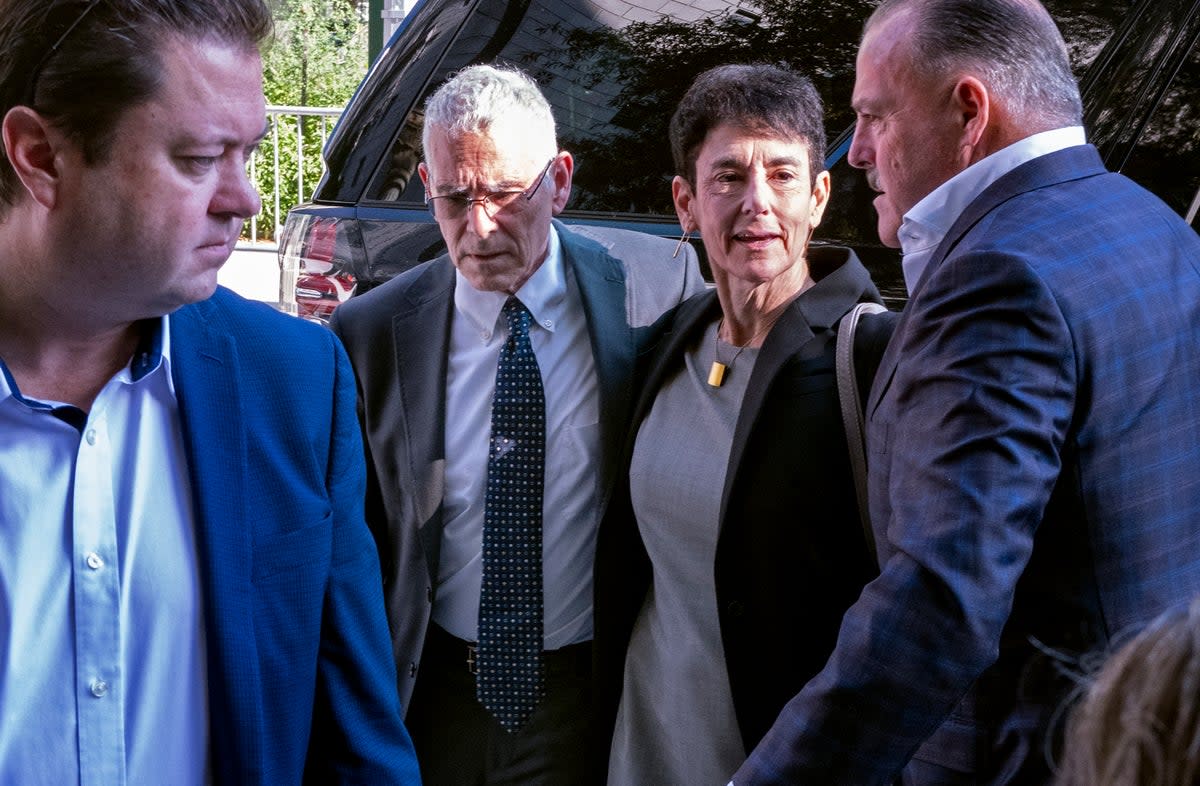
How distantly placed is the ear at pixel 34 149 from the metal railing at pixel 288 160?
10956 mm

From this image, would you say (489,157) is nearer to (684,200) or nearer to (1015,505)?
(684,200)

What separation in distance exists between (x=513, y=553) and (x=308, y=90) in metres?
15.2

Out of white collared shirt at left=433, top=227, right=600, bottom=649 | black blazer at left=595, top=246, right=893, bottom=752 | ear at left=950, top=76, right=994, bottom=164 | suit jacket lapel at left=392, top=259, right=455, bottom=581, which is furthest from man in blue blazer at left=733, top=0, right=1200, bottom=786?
suit jacket lapel at left=392, top=259, right=455, bottom=581

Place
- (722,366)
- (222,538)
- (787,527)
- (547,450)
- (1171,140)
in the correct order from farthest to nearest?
1. (1171,140)
2. (547,450)
3. (722,366)
4. (787,527)
5. (222,538)

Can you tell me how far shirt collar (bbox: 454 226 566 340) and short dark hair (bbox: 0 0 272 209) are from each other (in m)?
1.31

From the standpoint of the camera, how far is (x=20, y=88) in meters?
1.51

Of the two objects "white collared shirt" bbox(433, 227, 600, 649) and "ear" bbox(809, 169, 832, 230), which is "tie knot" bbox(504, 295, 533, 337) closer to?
"white collared shirt" bbox(433, 227, 600, 649)

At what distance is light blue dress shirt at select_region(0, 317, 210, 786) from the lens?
1.51m

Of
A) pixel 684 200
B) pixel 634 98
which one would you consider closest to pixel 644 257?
pixel 684 200

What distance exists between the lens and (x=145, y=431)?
162 cm

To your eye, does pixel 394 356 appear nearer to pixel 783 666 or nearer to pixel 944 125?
pixel 783 666

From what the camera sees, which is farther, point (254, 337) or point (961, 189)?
point (961, 189)

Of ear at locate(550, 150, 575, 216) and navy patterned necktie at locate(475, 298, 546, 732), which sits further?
ear at locate(550, 150, 575, 216)

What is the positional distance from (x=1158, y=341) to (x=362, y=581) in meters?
1.10
